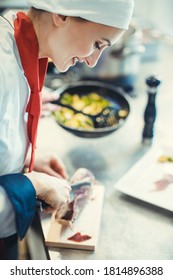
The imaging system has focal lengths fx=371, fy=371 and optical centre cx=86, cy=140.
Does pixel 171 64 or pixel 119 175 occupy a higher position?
pixel 171 64

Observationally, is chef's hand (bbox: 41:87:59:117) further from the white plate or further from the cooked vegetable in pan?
the white plate

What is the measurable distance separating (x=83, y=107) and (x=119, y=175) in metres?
0.34

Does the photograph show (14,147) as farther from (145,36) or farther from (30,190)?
(145,36)

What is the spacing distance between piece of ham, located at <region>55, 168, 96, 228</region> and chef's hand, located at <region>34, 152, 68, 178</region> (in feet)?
0.12

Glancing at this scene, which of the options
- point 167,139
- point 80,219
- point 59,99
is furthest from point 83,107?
point 80,219

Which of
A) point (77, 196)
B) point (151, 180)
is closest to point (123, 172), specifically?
point (151, 180)

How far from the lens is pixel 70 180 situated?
1.02 m

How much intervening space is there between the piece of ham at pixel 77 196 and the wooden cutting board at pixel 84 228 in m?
0.01

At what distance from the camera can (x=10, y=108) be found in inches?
30.7

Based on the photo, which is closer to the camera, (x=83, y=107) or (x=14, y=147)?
(x=14, y=147)

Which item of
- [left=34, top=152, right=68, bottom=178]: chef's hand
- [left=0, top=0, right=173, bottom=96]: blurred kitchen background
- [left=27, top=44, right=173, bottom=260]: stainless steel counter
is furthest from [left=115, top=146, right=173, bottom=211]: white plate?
[left=0, top=0, right=173, bottom=96]: blurred kitchen background

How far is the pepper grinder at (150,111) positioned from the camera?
1175mm

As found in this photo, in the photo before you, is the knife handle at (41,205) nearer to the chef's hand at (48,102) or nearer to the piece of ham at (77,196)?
the piece of ham at (77,196)
